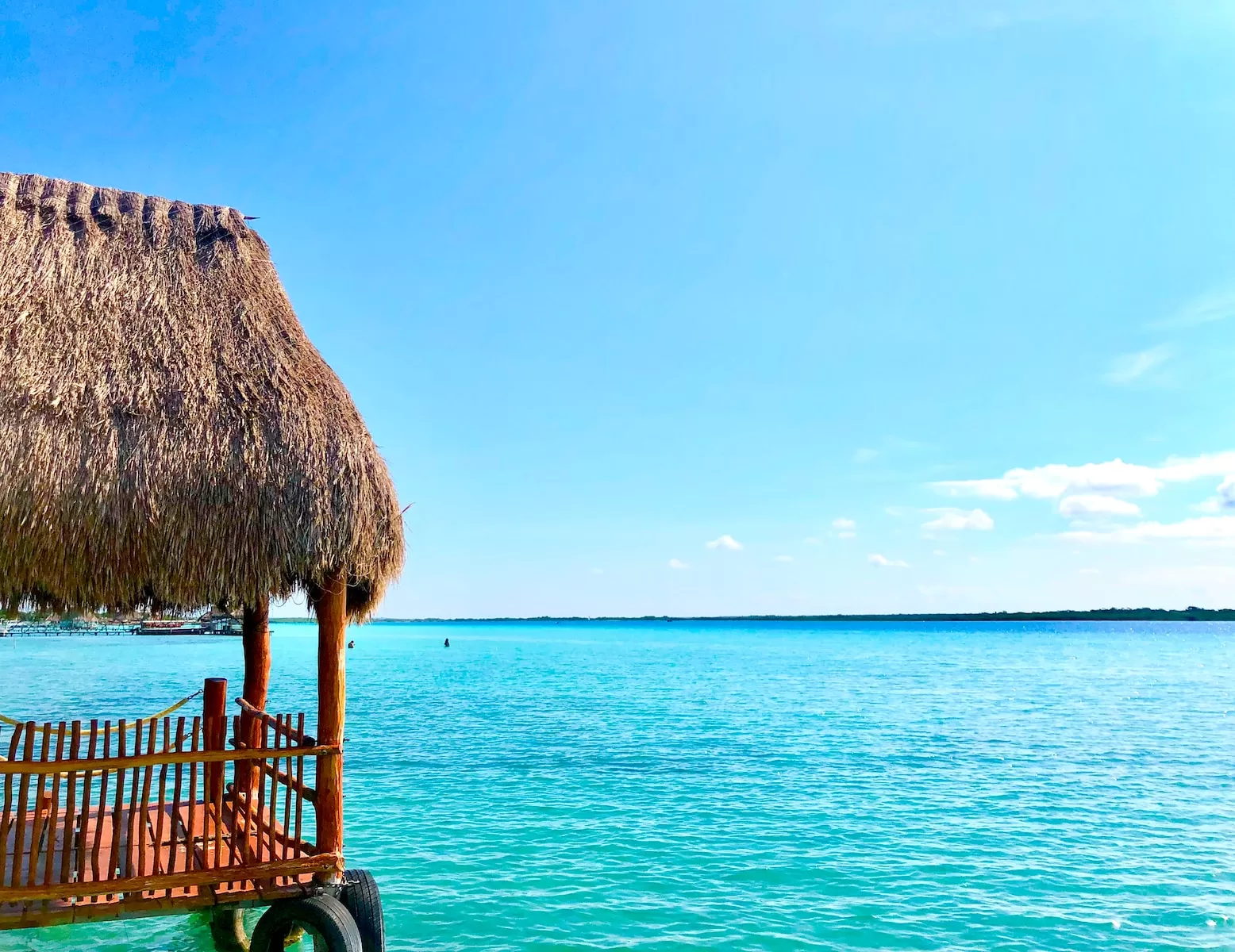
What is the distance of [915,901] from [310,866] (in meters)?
7.35

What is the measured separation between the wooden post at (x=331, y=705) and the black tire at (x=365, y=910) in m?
0.17

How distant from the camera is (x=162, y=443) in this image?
6230 mm

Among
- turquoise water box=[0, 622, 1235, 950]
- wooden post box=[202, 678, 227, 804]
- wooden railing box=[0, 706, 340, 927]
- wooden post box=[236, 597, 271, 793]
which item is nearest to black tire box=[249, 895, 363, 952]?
wooden railing box=[0, 706, 340, 927]

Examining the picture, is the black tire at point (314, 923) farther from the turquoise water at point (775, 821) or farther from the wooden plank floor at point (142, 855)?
the turquoise water at point (775, 821)

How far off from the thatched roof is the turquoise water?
4.63 m

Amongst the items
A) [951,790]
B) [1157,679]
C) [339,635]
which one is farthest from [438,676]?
[339,635]

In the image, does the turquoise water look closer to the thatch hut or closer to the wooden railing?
the wooden railing

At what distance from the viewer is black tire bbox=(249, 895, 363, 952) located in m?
5.72

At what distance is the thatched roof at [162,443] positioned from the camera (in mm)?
5902

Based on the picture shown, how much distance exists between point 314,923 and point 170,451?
351 centimetres

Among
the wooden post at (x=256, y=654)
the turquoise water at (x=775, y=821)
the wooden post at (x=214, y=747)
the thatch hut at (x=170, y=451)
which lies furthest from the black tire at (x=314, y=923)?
the turquoise water at (x=775, y=821)

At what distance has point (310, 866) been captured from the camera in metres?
5.95

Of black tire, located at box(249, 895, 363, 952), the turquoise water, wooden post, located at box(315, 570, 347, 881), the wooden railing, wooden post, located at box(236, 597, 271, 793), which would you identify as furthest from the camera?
the turquoise water

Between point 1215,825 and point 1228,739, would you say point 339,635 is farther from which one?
point 1228,739
